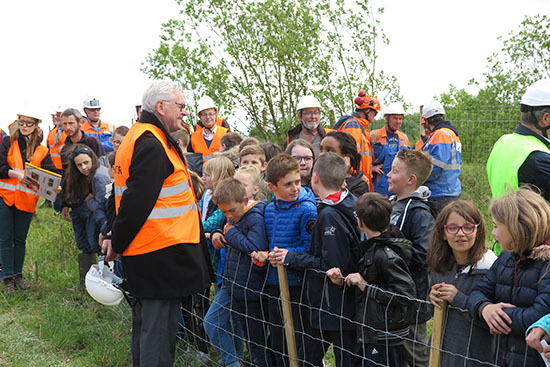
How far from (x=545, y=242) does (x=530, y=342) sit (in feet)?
1.74

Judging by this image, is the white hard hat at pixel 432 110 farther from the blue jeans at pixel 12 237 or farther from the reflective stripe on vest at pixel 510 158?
the blue jeans at pixel 12 237

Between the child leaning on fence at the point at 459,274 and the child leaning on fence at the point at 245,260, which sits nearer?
the child leaning on fence at the point at 459,274

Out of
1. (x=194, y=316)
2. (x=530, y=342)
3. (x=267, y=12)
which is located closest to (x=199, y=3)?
(x=267, y=12)

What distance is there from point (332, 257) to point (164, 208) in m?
1.05

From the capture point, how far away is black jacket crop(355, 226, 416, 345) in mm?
3244

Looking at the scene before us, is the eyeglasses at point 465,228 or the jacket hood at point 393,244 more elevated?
the eyeglasses at point 465,228

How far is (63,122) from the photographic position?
23.6 ft

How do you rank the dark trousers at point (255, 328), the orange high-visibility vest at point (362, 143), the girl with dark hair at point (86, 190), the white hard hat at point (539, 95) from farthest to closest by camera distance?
1. the orange high-visibility vest at point (362, 143)
2. the girl with dark hair at point (86, 190)
3. the dark trousers at point (255, 328)
4. the white hard hat at point (539, 95)

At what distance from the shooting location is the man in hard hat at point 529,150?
367 centimetres

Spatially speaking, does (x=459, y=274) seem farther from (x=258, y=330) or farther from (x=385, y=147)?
(x=385, y=147)

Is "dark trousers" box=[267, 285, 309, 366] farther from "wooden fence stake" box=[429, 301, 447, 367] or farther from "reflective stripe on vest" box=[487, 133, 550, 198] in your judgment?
"reflective stripe on vest" box=[487, 133, 550, 198]

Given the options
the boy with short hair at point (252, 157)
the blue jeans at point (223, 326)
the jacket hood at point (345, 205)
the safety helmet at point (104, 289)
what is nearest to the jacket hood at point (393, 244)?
the jacket hood at point (345, 205)

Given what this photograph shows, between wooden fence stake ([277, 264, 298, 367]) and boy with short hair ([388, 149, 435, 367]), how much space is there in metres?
0.73

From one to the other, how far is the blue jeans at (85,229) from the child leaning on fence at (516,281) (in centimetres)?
472
